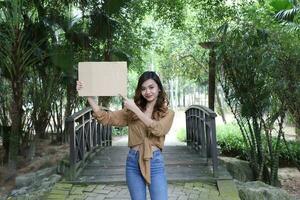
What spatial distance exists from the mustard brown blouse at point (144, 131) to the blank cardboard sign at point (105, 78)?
0.16 meters

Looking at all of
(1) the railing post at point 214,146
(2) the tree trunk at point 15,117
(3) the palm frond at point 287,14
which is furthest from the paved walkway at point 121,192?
(3) the palm frond at point 287,14

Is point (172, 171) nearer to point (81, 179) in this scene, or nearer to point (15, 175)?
point (81, 179)

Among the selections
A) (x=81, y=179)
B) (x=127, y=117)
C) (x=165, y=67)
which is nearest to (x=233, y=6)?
(x=81, y=179)

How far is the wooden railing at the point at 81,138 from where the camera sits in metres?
5.84

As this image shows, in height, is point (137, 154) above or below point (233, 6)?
below

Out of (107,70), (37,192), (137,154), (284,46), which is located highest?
(284,46)


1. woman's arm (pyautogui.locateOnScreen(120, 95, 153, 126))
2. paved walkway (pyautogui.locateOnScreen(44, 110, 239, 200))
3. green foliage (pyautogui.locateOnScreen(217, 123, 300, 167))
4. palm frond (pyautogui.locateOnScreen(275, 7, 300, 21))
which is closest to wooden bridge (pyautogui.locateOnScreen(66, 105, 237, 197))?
paved walkway (pyautogui.locateOnScreen(44, 110, 239, 200))

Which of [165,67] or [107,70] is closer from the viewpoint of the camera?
[107,70]

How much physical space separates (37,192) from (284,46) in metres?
4.58

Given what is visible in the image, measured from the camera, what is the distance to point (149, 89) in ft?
9.79

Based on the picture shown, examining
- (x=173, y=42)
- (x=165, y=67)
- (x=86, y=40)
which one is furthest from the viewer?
(x=165, y=67)

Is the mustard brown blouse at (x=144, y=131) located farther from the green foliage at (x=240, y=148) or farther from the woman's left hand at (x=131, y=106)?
the green foliage at (x=240, y=148)

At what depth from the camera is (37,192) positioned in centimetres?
566

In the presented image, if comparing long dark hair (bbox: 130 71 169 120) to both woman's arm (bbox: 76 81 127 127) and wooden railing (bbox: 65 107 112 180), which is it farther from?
wooden railing (bbox: 65 107 112 180)
